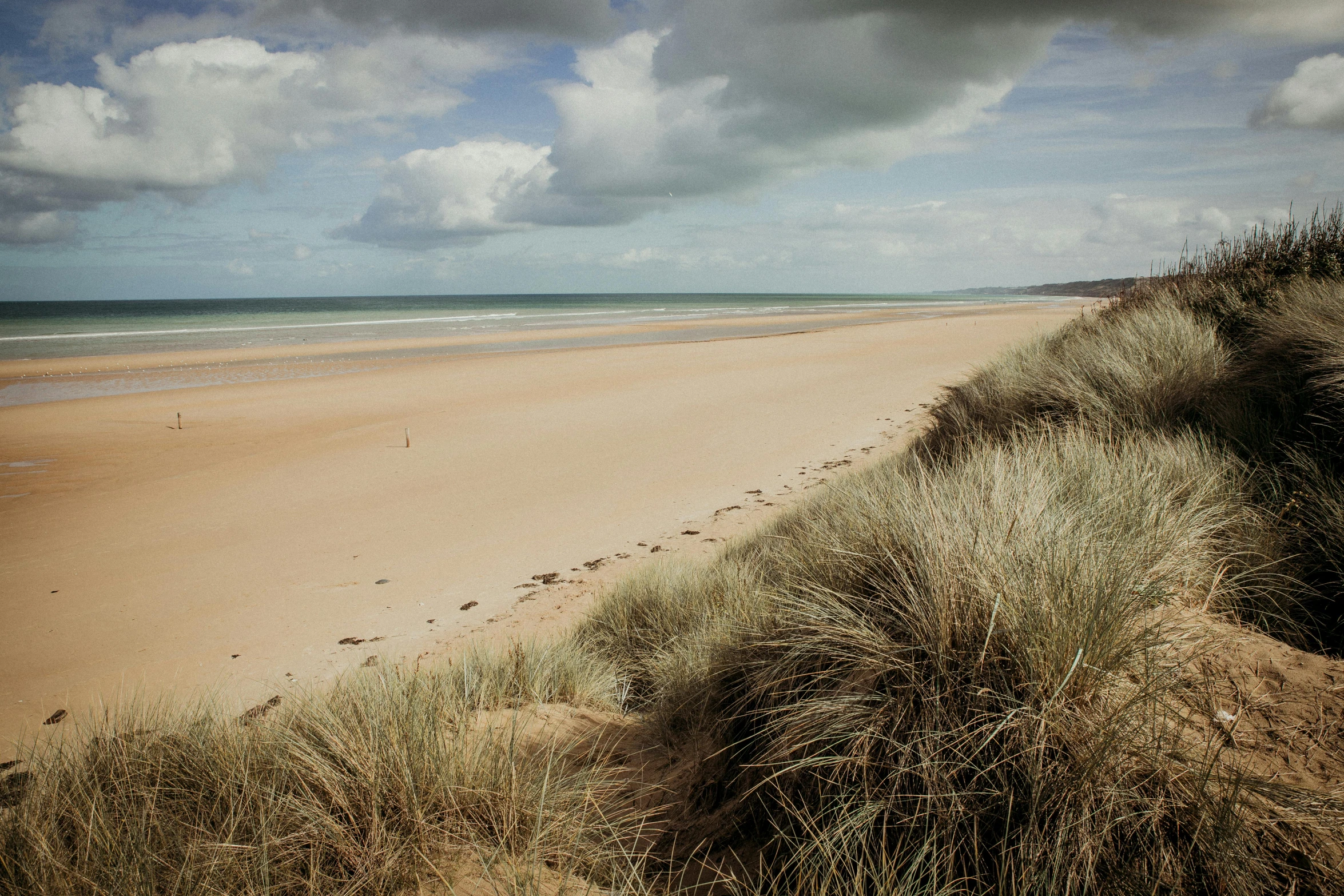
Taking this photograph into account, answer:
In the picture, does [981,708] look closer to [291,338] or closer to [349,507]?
[349,507]

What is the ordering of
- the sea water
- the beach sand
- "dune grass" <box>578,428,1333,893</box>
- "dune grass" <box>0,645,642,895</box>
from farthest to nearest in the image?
the sea water < the beach sand < "dune grass" <box>0,645,642,895</box> < "dune grass" <box>578,428,1333,893</box>

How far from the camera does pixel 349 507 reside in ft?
27.9

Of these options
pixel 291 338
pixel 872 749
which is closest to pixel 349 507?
pixel 872 749

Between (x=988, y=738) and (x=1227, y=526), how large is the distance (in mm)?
2991

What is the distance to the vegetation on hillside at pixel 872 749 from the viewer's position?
1784 millimetres

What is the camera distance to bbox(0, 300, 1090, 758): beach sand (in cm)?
521

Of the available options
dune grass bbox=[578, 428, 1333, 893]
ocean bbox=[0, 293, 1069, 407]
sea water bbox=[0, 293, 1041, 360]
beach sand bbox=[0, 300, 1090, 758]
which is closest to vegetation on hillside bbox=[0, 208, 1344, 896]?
dune grass bbox=[578, 428, 1333, 893]

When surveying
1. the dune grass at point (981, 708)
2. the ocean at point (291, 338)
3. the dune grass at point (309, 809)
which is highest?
the ocean at point (291, 338)

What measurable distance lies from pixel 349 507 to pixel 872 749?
8179 millimetres

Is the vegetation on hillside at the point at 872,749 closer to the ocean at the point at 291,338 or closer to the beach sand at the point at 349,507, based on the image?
the beach sand at the point at 349,507

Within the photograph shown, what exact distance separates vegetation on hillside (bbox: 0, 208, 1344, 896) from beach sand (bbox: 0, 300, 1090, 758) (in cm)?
198

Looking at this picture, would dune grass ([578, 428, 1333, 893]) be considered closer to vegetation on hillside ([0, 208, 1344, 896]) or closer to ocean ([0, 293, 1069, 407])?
vegetation on hillside ([0, 208, 1344, 896])

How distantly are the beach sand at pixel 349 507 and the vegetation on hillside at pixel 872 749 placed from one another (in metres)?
1.98

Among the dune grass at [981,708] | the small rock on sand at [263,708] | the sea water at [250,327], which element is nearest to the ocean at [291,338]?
the sea water at [250,327]
